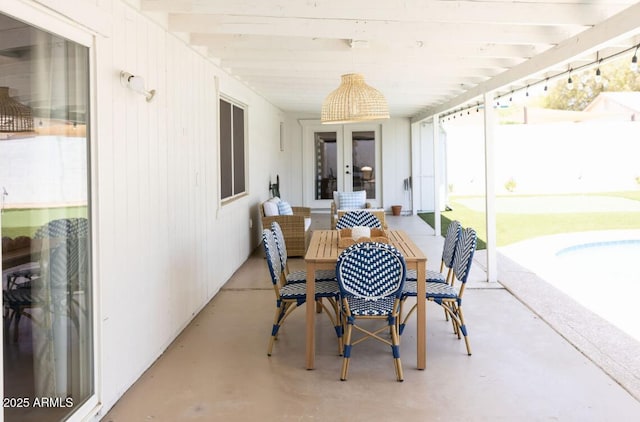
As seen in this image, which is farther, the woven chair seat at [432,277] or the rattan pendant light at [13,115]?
the woven chair seat at [432,277]

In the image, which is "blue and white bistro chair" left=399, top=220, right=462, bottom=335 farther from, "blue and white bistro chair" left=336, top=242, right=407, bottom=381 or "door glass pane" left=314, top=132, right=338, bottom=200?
"door glass pane" left=314, top=132, right=338, bottom=200

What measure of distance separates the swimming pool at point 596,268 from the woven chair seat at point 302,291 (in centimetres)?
232

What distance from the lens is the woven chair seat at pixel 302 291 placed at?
397 centimetres

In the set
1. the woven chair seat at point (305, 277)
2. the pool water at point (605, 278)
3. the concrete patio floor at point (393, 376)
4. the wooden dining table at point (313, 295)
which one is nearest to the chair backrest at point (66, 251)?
the concrete patio floor at point (393, 376)

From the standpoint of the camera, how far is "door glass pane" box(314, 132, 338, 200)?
13328 mm

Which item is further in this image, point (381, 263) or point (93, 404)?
point (381, 263)

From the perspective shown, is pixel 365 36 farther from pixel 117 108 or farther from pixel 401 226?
pixel 401 226

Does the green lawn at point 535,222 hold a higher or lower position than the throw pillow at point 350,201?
lower

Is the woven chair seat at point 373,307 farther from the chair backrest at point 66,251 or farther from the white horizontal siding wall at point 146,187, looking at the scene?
the chair backrest at point 66,251

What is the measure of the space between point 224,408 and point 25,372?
45.5 inches

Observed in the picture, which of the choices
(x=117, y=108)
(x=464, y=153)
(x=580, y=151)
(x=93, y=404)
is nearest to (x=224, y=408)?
(x=93, y=404)

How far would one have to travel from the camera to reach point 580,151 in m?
17.4

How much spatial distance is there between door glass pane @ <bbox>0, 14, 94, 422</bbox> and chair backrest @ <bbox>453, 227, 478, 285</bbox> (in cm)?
253

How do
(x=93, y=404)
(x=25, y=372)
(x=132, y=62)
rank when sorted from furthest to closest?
(x=132, y=62), (x=93, y=404), (x=25, y=372)
